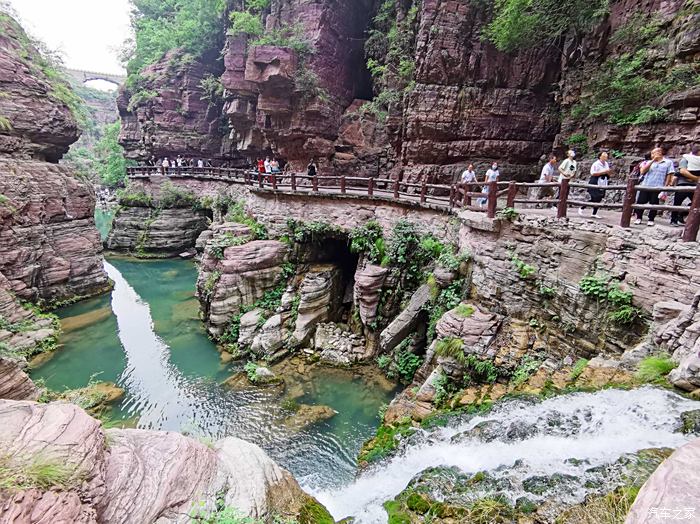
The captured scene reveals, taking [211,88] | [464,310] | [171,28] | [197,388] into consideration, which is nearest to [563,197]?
[464,310]

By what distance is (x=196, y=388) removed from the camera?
9797 millimetres

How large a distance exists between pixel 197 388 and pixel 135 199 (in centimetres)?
2053

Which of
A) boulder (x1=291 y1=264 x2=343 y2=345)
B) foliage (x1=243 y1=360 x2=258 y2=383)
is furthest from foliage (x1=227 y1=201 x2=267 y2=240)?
foliage (x1=243 y1=360 x2=258 y2=383)

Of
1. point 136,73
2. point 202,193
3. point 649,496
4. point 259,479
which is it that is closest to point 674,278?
point 649,496

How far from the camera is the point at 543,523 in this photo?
3285mm

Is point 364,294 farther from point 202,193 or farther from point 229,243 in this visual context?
point 202,193

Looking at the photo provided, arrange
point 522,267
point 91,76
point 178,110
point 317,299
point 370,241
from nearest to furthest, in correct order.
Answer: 1. point 522,267
2. point 317,299
3. point 370,241
4. point 178,110
5. point 91,76

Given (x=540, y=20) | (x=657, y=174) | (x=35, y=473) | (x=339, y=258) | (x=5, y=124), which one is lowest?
(x=339, y=258)

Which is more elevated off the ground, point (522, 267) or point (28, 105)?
point (28, 105)

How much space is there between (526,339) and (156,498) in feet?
23.0

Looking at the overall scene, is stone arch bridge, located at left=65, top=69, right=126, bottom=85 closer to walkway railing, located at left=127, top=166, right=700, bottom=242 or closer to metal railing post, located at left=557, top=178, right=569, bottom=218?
walkway railing, located at left=127, top=166, right=700, bottom=242

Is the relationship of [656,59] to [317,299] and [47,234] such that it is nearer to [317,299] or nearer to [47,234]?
[317,299]

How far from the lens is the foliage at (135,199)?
961 inches

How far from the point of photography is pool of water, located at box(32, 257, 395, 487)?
7668mm
